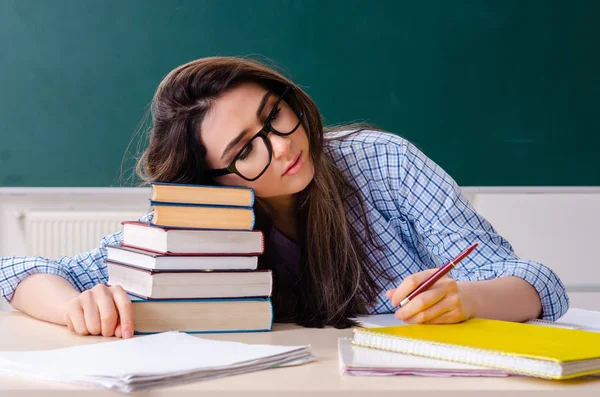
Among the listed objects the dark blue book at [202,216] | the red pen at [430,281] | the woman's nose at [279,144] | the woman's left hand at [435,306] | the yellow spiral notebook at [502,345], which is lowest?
the yellow spiral notebook at [502,345]

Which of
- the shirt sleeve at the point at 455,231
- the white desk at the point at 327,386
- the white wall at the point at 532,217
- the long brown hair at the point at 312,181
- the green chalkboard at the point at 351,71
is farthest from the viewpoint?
the green chalkboard at the point at 351,71

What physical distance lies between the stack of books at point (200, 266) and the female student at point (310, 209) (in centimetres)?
15

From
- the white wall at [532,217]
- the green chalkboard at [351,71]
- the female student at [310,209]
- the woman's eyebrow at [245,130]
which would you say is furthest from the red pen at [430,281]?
the green chalkboard at [351,71]

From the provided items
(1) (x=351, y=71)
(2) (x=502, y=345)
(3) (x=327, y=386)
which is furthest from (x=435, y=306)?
(1) (x=351, y=71)

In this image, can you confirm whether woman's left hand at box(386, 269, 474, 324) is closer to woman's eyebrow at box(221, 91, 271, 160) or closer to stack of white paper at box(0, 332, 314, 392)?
stack of white paper at box(0, 332, 314, 392)

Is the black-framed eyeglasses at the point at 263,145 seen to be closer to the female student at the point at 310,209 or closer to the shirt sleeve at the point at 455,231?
the female student at the point at 310,209

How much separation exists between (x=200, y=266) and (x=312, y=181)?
18.0 inches

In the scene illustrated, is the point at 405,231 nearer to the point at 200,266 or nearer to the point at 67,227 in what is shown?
the point at 200,266

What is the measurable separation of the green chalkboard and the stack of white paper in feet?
7.99

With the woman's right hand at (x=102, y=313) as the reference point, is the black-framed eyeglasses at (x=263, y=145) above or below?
above

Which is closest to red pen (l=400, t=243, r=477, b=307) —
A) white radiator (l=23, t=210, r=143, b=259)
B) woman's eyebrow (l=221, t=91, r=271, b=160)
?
woman's eyebrow (l=221, t=91, r=271, b=160)

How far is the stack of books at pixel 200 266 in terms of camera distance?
105 centimetres

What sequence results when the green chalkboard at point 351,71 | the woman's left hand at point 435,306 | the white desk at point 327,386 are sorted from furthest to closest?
1. the green chalkboard at point 351,71
2. the woman's left hand at point 435,306
3. the white desk at point 327,386

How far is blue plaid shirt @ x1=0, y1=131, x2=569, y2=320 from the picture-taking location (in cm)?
132
